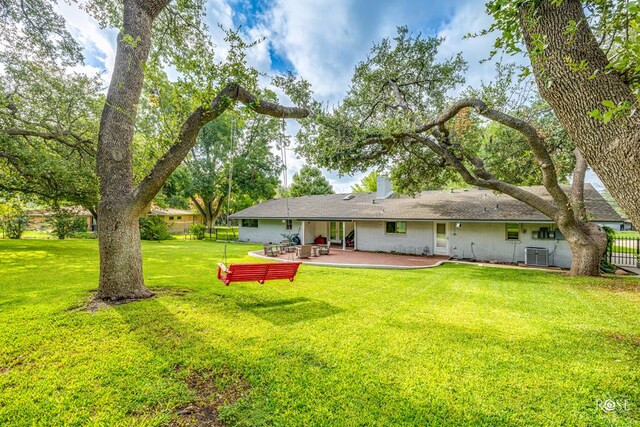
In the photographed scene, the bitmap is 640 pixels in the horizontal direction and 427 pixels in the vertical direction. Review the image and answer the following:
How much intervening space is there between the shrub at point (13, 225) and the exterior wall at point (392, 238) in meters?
28.7

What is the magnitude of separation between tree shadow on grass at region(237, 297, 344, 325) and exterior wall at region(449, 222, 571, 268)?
1272 centimetres

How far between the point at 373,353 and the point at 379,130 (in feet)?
28.9

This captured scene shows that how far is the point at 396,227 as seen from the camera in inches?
728

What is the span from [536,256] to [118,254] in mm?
18067

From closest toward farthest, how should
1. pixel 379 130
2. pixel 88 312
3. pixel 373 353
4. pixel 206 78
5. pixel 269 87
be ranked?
pixel 373 353 < pixel 88 312 < pixel 206 78 < pixel 269 87 < pixel 379 130

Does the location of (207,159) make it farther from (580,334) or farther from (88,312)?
(580,334)

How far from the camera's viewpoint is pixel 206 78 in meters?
6.05

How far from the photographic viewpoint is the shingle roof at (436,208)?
47.2 feet

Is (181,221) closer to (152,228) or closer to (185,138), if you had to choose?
(152,228)

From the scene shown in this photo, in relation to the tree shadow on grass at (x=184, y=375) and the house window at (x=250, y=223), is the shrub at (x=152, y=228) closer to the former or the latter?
the house window at (x=250, y=223)

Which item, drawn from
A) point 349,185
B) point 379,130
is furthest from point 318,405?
point 349,185

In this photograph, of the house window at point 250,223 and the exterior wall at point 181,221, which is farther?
the exterior wall at point 181,221

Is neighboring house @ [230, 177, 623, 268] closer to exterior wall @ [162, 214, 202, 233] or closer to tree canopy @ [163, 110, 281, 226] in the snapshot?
tree canopy @ [163, 110, 281, 226]

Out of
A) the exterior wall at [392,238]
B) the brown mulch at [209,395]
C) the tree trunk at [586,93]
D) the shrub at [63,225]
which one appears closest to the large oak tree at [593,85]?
the tree trunk at [586,93]
